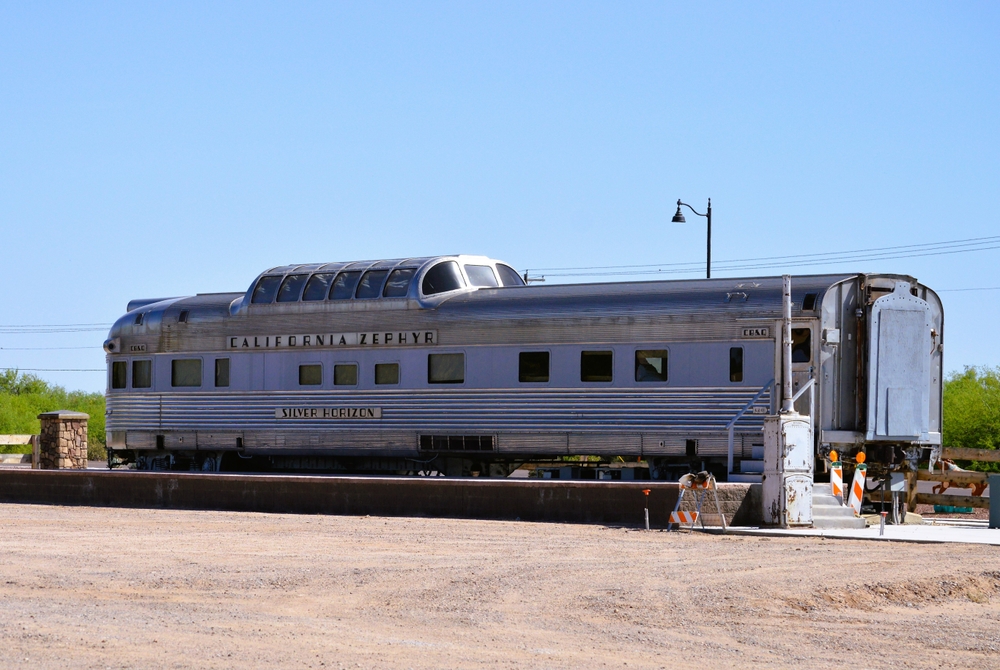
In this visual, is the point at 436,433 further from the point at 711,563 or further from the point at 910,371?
the point at 711,563

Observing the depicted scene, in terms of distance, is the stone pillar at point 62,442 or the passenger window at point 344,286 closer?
the passenger window at point 344,286

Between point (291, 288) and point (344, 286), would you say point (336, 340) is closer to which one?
point (344, 286)

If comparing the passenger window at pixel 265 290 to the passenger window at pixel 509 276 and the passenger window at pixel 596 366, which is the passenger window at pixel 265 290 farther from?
the passenger window at pixel 596 366

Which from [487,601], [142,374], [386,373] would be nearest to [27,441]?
[142,374]

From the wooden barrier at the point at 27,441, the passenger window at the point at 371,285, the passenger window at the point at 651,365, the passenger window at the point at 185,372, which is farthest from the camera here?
the wooden barrier at the point at 27,441

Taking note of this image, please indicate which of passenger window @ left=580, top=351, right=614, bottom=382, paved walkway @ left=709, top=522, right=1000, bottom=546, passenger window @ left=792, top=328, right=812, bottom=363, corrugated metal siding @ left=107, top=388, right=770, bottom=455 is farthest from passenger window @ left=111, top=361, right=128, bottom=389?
paved walkway @ left=709, top=522, right=1000, bottom=546

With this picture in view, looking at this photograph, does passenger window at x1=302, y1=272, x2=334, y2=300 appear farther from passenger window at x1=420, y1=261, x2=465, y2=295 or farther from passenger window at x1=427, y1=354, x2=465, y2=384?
passenger window at x1=427, y1=354, x2=465, y2=384

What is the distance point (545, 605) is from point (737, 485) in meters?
7.66

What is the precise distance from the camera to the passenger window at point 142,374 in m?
27.0

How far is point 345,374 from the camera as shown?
24562mm

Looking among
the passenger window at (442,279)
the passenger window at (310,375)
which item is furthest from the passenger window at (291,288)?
the passenger window at (442,279)

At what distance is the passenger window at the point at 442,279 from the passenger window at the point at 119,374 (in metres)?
7.08

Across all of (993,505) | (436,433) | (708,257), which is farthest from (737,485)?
(708,257)

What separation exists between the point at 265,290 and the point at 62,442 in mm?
7972
